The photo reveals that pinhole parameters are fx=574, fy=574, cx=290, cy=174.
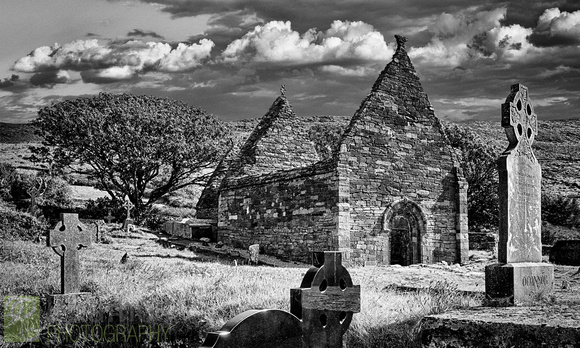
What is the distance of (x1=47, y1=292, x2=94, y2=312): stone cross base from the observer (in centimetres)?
1180

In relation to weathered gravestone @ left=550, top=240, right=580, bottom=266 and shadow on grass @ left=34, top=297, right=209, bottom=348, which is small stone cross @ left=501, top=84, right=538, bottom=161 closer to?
shadow on grass @ left=34, top=297, right=209, bottom=348

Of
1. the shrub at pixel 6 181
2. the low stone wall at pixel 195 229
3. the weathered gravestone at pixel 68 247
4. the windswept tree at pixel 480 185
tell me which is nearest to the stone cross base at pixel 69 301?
the weathered gravestone at pixel 68 247

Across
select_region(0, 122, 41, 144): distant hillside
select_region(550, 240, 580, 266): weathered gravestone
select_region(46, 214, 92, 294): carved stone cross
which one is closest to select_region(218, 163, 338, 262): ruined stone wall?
select_region(550, 240, 580, 266): weathered gravestone

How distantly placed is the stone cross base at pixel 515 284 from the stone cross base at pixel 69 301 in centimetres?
786

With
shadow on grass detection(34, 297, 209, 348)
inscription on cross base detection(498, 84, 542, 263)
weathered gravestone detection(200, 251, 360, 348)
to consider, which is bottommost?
shadow on grass detection(34, 297, 209, 348)

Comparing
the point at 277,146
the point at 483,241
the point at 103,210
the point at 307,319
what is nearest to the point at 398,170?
the point at 483,241

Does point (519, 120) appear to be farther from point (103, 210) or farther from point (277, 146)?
point (103, 210)

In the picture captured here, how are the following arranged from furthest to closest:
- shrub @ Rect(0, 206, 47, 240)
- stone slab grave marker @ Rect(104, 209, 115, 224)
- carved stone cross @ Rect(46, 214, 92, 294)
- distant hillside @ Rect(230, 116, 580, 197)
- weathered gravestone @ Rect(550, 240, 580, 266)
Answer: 1. distant hillside @ Rect(230, 116, 580, 197)
2. stone slab grave marker @ Rect(104, 209, 115, 224)
3. shrub @ Rect(0, 206, 47, 240)
4. weathered gravestone @ Rect(550, 240, 580, 266)
5. carved stone cross @ Rect(46, 214, 92, 294)

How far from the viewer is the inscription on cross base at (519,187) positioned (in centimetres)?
905

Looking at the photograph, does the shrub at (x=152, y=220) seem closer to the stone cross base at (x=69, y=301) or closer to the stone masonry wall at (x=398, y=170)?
the stone masonry wall at (x=398, y=170)

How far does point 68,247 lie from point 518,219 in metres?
9.38

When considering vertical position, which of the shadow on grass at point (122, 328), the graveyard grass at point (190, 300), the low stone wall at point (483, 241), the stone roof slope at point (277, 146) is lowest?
the low stone wall at point (483, 241)

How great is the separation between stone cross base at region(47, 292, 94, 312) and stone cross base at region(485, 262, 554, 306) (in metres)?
7.86

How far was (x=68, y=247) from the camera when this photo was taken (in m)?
12.8
